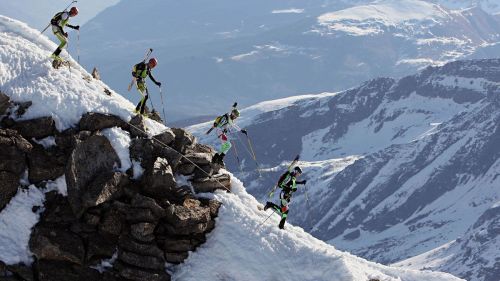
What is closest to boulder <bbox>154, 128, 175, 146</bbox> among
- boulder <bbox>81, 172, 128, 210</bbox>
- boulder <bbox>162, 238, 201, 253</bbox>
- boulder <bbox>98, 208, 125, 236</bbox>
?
boulder <bbox>81, 172, 128, 210</bbox>

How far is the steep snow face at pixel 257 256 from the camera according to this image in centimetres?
4100

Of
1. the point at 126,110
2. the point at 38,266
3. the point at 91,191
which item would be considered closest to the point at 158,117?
the point at 126,110

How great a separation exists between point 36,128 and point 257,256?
15.9 metres

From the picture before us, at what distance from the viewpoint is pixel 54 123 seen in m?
43.0

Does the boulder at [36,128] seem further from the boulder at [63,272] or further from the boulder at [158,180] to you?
the boulder at [63,272]

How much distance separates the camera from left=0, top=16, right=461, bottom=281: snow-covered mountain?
38281mm

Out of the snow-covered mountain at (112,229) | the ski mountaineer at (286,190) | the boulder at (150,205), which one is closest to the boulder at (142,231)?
the snow-covered mountain at (112,229)

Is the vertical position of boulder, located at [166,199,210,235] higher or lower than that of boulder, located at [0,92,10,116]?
lower

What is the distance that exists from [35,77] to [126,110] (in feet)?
22.9

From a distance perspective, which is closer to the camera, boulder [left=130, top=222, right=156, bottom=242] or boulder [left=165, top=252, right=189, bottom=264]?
boulder [left=130, top=222, right=156, bottom=242]

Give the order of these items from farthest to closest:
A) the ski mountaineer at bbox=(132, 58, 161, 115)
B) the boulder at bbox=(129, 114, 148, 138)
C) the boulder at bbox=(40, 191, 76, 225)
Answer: the ski mountaineer at bbox=(132, 58, 161, 115) < the boulder at bbox=(129, 114, 148, 138) < the boulder at bbox=(40, 191, 76, 225)

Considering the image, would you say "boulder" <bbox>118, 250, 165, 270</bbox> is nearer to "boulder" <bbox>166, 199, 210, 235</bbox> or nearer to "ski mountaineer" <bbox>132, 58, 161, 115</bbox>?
"boulder" <bbox>166, 199, 210, 235</bbox>

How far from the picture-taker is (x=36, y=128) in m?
42.3

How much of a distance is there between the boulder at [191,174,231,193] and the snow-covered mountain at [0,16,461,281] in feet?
1.47
